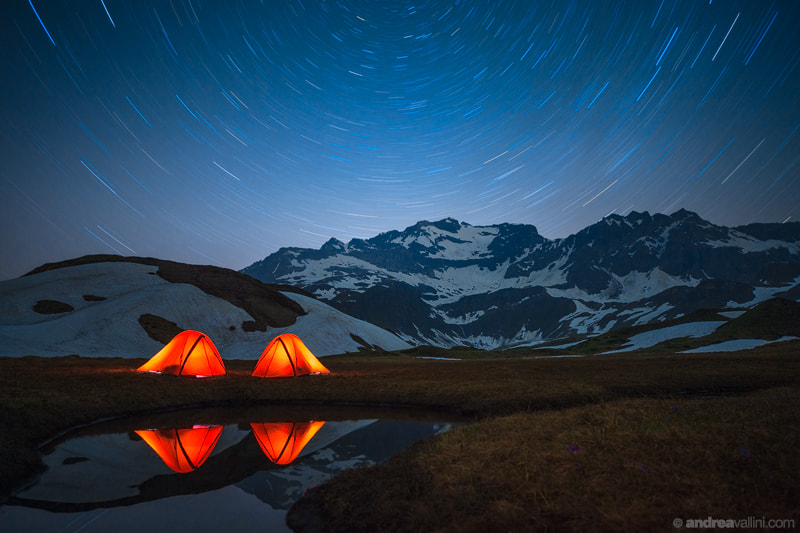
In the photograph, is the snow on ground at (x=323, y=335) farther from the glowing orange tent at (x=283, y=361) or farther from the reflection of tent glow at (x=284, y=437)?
the reflection of tent glow at (x=284, y=437)

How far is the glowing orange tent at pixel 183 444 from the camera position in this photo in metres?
12.9

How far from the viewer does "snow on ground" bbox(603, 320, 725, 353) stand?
99.8 meters

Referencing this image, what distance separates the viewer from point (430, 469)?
32.7 ft

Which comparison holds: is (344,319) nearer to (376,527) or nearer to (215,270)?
(215,270)

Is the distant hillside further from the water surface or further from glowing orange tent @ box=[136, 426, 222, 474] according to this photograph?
the water surface

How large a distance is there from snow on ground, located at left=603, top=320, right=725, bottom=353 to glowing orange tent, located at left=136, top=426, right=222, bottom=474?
335ft

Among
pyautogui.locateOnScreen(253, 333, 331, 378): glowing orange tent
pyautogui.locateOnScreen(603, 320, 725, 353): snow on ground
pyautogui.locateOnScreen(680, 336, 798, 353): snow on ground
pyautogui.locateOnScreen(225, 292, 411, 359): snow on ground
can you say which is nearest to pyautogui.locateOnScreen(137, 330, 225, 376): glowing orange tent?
pyautogui.locateOnScreen(253, 333, 331, 378): glowing orange tent

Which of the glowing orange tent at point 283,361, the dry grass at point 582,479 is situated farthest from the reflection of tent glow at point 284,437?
the glowing orange tent at point 283,361

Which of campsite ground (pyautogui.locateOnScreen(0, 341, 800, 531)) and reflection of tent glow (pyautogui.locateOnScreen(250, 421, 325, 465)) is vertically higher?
reflection of tent glow (pyautogui.locateOnScreen(250, 421, 325, 465))

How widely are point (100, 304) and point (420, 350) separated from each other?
6366 centimetres

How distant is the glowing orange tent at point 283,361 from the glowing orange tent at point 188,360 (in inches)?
148

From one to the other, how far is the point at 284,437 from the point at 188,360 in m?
20.4

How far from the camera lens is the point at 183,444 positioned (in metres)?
15.0

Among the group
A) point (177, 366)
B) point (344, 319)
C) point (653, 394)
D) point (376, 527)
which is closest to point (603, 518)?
point (376, 527)
